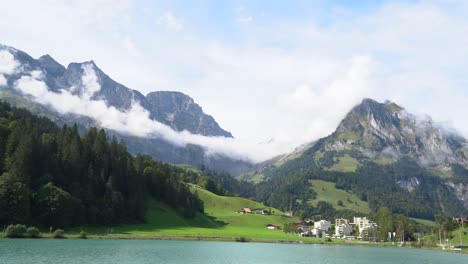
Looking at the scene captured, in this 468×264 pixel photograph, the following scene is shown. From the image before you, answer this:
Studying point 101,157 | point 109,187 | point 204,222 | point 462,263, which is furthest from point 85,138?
point 462,263

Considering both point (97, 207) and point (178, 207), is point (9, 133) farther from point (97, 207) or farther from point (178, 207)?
point (178, 207)

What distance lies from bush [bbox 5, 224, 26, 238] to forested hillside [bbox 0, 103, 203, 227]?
8.50m

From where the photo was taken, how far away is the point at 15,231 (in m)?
90.4

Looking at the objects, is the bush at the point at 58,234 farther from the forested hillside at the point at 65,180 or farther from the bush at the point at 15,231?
the forested hillside at the point at 65,180

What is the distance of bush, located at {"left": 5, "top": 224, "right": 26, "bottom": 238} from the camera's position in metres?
89.7

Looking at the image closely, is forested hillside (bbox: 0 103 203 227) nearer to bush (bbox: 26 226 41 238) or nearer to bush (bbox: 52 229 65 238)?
bush (bbox: 26 226 41 238)

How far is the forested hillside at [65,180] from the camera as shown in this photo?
10665cm

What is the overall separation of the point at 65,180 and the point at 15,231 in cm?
3787

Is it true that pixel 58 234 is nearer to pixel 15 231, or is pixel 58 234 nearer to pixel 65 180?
pixel 15 231

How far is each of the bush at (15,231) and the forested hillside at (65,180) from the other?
8.50 meters

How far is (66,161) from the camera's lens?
132 meters

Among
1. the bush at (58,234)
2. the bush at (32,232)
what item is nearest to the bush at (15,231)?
the bush at (32,232)

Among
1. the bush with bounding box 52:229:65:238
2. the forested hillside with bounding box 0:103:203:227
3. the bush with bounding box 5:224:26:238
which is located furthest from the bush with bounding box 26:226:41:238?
the forested hillside with bounding box 0:103:203:227

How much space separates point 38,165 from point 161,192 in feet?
229
